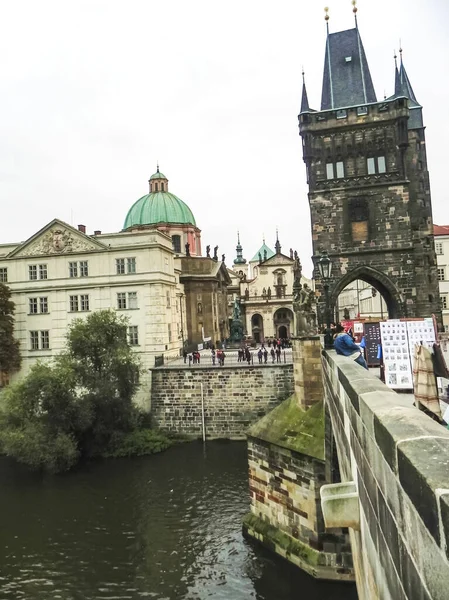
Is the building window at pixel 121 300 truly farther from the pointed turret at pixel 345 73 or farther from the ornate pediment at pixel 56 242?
the pointed turret at pixel 345 73

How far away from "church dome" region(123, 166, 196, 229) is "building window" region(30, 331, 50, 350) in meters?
22.2

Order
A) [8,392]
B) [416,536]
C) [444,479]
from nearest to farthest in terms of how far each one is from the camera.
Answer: [444,479], [416,536], [8,392]

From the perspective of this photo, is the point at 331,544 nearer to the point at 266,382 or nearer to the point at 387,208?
the point at 266,382

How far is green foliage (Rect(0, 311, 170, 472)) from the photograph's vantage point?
85.5ft

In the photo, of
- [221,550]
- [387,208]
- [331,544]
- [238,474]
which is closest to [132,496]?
[238,474]

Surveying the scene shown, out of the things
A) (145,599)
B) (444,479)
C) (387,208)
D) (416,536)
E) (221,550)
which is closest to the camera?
(444,479)

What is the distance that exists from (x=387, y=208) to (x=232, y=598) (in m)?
23.2

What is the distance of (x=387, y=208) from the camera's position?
29609mm

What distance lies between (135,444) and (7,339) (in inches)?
→ 485

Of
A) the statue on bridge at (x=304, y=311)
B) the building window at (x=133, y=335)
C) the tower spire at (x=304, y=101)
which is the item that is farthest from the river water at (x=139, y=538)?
the tower spire at (x=304, y=101)

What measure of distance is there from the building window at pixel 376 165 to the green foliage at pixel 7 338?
25096 mm

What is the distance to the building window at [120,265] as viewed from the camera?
3450 cm

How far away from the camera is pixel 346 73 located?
3284 cm

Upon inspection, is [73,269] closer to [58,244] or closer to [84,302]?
[58,244]
